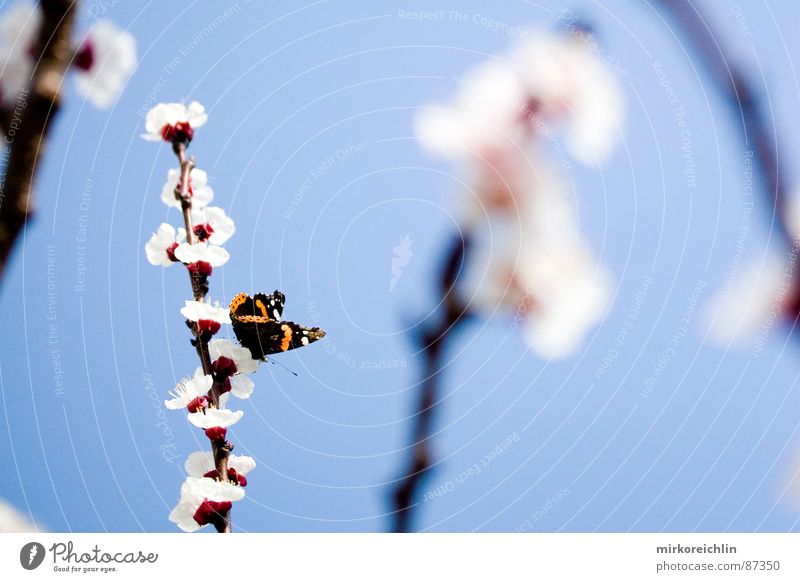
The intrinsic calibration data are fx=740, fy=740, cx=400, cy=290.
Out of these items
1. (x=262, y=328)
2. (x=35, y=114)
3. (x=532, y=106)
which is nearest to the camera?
(x=35, y=114)

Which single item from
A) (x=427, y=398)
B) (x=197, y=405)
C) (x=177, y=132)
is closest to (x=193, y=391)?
(x=197, y=405)

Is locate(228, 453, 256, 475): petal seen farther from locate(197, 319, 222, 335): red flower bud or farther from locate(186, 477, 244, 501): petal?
locate(197, 319, 222, 335): red flower bud

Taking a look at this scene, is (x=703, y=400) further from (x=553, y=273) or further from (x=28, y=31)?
(x=28, y=31)

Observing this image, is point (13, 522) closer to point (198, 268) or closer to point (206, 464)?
point (206, 464)
